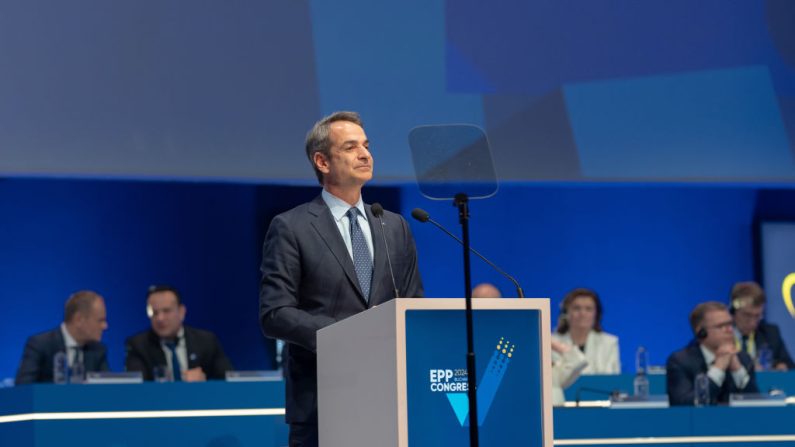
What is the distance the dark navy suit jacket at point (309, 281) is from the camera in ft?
10.7

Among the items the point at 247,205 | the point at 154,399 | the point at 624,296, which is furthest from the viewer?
the point at 624,296

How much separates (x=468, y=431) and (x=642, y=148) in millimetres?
5695

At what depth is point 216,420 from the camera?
5.01 meters

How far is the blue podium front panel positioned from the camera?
2719 millimetres

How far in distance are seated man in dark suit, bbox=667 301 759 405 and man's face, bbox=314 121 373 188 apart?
3.05m

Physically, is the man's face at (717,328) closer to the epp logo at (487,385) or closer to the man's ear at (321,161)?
the man's ear at (321,161)

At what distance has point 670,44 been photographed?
8.26 metres

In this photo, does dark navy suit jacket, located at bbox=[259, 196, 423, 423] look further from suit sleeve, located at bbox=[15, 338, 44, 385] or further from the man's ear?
suit sleeve, located at bbox=[15, 338, 44, 385]

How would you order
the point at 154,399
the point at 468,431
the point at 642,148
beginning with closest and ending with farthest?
1. the point at 468,431
2. the point at 154,399
3. the point at 642,148

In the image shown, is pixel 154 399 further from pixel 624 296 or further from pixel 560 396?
pixel 624 296

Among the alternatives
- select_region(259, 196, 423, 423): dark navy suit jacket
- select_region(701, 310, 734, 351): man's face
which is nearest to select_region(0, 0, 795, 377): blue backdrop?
select_region(701, 310, 734, 351): man's face

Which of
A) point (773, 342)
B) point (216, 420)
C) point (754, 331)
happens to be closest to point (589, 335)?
point (754, 331)

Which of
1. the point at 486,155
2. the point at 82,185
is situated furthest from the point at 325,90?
the point at 486,155

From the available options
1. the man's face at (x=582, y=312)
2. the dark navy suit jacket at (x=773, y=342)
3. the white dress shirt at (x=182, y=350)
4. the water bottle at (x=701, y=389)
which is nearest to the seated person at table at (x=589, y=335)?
the man's face at (x=582, y=312)
